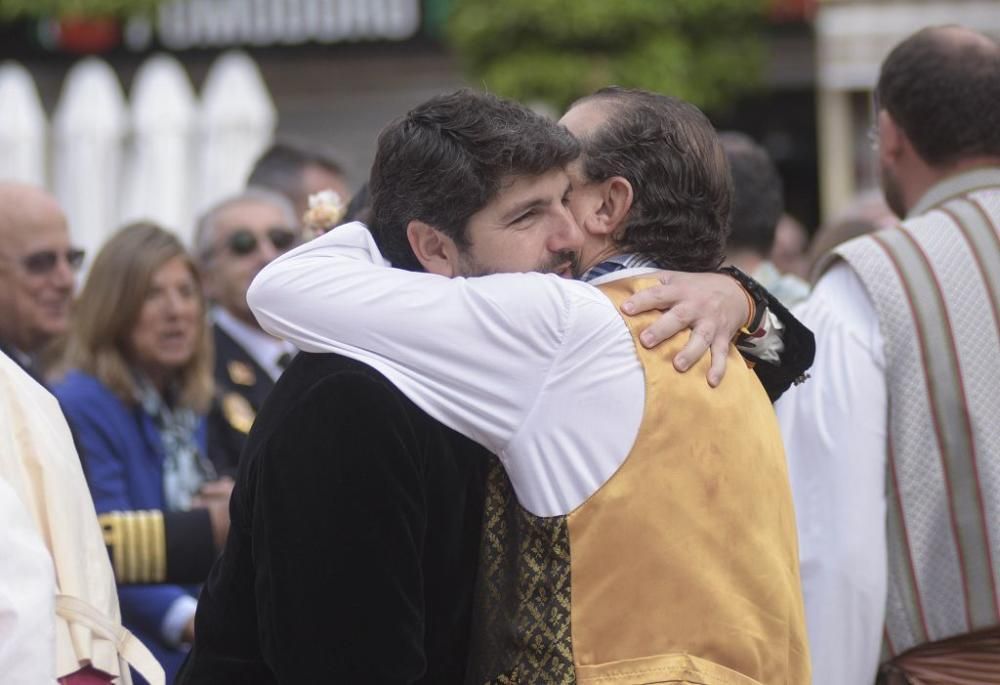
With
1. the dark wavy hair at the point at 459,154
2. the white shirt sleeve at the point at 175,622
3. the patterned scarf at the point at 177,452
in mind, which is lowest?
the white shirt sleeve at the point at 175,622

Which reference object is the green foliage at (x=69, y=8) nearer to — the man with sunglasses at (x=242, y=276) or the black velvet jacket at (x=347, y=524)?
the man with sunglasses at (x=242, y=276)

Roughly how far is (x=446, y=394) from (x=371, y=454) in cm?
13

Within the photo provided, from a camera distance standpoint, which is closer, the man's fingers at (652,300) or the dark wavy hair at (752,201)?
the man's fingers at (652,300)

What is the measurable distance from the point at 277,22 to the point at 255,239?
9888mm

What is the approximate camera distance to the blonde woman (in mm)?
3832

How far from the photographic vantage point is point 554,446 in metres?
1.97

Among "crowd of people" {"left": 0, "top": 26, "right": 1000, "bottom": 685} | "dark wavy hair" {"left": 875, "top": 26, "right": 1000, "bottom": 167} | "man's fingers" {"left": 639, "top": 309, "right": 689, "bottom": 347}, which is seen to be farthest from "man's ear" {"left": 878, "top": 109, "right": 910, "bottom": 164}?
"man's fingers" {"left": 639, "top": 309, "right": 689, "bottom": 347}

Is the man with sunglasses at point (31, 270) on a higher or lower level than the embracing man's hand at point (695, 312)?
lower

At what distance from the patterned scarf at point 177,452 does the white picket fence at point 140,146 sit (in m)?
4.13

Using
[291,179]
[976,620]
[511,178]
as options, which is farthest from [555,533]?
[291,179]

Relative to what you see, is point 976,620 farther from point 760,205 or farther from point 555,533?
point 760,205

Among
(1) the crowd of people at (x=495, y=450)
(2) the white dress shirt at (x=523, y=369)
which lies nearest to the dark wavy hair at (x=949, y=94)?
(1) the crowd of people at (x=495, y=450)

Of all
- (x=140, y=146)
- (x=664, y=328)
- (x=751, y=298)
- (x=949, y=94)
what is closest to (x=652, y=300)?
(x=664, y=328)

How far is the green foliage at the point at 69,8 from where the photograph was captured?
43.1ft
